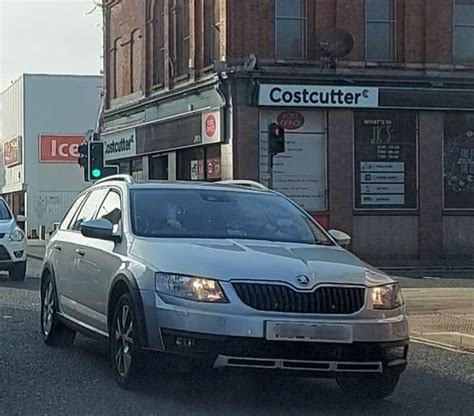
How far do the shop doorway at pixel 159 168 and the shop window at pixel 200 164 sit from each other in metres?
1.29

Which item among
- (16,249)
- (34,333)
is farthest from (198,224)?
(16,249)

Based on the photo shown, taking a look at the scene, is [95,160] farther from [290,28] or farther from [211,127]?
[290,28]

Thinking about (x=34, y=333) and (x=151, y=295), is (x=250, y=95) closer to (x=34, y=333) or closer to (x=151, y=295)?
(x=34, y=333)

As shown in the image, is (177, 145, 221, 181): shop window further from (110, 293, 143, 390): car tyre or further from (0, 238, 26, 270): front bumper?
(110, 293, 143, 390): car tyre

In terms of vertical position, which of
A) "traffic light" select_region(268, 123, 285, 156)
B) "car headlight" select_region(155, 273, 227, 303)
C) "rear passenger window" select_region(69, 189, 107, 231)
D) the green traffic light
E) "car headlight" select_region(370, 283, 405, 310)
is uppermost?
"traffic light" select_region(268, 123, 285, 156)

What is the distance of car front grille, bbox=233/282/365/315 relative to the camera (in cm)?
766

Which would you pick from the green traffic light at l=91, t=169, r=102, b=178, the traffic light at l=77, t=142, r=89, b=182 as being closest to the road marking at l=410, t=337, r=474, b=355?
the green traffic light at l=91, t=169, r=102, b=178

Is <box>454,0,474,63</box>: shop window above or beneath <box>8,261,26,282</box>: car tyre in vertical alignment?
above

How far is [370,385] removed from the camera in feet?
27.3

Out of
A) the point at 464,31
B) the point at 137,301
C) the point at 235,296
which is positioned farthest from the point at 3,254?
the point at 464,31

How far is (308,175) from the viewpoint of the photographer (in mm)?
A: 29359

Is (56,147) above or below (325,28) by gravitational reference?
below

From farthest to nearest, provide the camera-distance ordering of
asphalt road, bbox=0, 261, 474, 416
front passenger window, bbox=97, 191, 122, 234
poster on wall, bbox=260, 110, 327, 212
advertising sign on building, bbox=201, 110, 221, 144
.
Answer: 1. advertising sign on building, bbox=201, 110, 221, 144
2. poster on wall, bbox=260, 110, 327, 212
3. front passenger window, bbox=97, 191, 122, 234
4. asphalt road, bbox=0, 261, 474, 416

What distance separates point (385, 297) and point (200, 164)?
2351 centimetres
